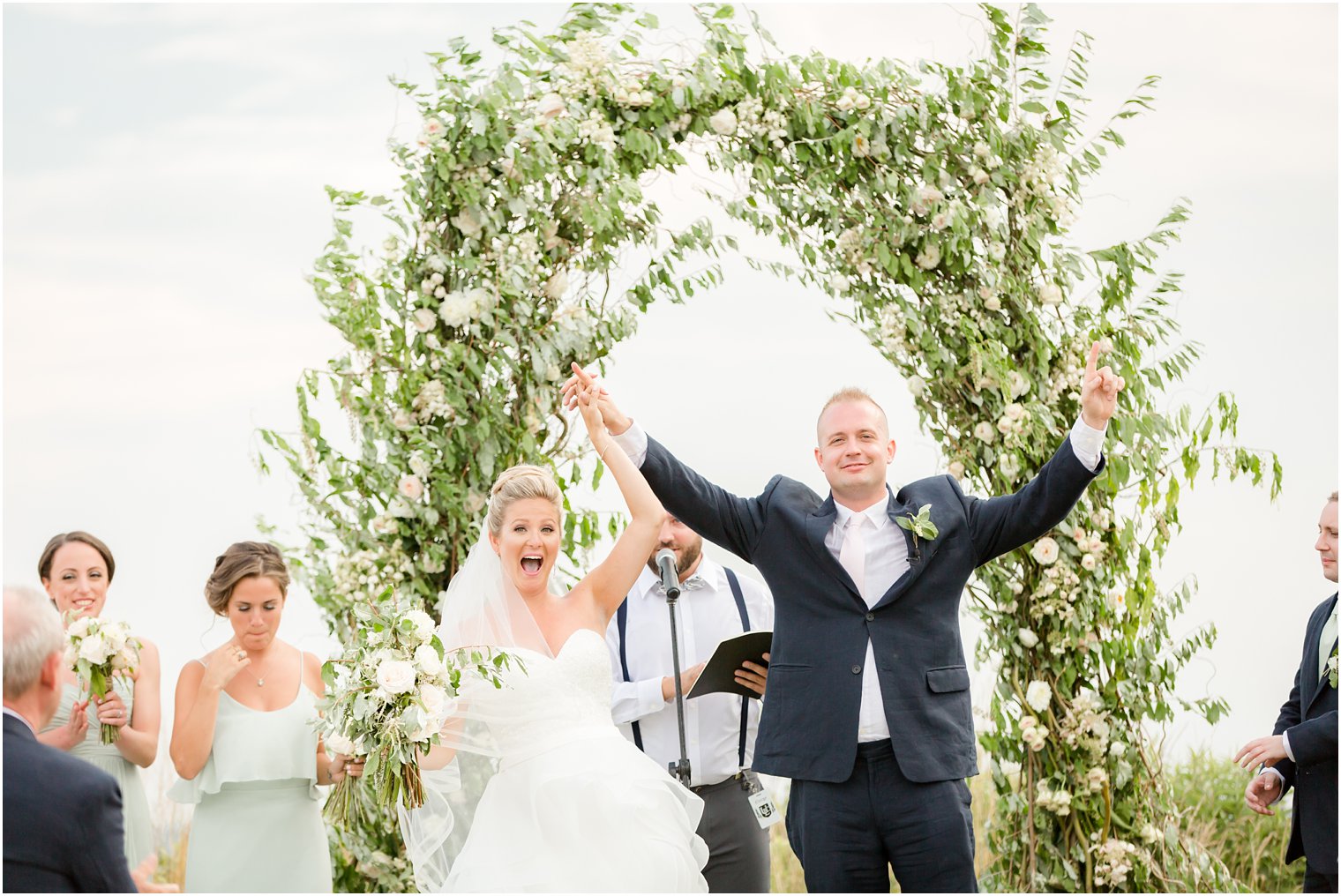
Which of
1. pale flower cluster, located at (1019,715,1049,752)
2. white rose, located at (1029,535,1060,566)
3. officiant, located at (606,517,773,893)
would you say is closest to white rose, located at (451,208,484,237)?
officiant, located at (606,517,773,893)

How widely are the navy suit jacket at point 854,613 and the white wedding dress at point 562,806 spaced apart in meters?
0.35

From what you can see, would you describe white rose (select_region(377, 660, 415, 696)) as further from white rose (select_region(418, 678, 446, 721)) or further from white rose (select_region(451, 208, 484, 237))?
white rose (select_region(451, 208, 484, 237))

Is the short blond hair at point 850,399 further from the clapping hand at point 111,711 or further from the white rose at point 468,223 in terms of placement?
the clapping hand at point 111,711

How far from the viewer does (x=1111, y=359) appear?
4.70m

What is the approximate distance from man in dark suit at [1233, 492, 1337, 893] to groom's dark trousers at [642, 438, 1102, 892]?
850 millimetres

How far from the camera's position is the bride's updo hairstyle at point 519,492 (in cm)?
367

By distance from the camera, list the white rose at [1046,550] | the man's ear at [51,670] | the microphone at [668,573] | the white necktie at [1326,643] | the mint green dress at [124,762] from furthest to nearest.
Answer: the white rose at [1046,550]
the microphone at [668,573]
the mint green dress at [124,762]
the white necktie at [1326,643]
the man's ear at [51,670]

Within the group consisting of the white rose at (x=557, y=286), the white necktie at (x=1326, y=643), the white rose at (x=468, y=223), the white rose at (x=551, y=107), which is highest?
the white rose at (x=551, y=107)

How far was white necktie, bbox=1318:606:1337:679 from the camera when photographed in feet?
12.0

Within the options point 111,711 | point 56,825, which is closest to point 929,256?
point 111,711

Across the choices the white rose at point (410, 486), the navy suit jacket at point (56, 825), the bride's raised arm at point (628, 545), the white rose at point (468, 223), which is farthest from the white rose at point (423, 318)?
the navy suit jacket at point (56, 825)

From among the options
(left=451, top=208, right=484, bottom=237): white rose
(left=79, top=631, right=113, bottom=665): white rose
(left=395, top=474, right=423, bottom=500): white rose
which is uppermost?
(left=451, top=208, right=484, bottom=237): white rose

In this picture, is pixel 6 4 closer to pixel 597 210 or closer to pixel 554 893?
pixel 597 210

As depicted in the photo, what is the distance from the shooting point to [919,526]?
3467mm
